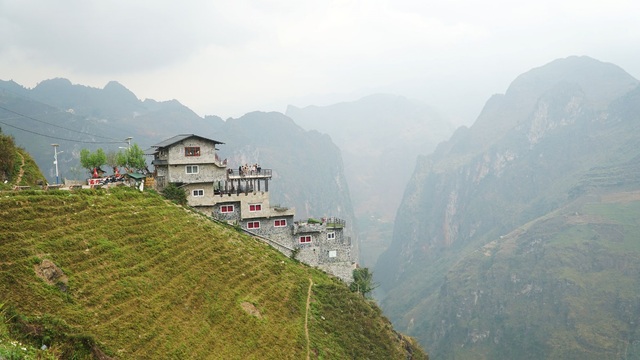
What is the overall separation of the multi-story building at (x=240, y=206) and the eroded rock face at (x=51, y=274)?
116 feet

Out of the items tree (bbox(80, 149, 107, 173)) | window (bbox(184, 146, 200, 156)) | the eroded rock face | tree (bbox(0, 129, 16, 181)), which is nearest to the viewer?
the eroded rock face

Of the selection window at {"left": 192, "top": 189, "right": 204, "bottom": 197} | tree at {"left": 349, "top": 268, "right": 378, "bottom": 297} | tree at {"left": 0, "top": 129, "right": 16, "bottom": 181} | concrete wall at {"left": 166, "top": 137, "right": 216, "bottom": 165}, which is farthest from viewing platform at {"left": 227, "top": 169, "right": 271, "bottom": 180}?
tree at {"left": 0, "top": 129, "right": 16, "bottom": 181}

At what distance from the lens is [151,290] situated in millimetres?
36750

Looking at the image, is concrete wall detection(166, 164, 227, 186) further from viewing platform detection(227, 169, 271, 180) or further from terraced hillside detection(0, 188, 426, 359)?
terraced hillside detection(0, 188, 426, 359)

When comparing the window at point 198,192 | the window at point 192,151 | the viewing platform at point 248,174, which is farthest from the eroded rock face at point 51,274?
the viewing platform at point 248,174

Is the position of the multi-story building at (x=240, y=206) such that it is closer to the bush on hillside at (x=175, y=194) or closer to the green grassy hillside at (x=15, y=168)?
Result: the bush on hillside at (x=175, y=194)

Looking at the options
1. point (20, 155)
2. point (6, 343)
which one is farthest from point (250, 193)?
point (6, 343)

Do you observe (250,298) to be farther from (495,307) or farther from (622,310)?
(495,307)

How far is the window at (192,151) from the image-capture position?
69.9 meters

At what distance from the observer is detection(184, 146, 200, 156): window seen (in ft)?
229

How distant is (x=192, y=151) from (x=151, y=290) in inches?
1405

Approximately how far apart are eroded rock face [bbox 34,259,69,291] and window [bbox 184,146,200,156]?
3781 cm

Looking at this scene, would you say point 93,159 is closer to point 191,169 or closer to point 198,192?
point 191,169

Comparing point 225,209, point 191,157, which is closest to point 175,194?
point 191,157
